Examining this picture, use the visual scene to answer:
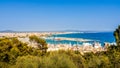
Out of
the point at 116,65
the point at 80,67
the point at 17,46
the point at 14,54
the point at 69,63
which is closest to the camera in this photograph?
the point at 69,63

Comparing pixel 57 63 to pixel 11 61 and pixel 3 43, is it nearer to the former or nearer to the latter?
pixel 11 61

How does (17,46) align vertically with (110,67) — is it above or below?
above

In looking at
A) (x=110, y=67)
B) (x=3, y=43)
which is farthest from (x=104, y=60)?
(x=3, y=43)

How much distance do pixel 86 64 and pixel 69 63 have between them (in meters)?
4.77

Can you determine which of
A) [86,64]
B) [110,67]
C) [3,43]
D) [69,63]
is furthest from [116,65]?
[3,43]

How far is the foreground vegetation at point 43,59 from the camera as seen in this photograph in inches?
534

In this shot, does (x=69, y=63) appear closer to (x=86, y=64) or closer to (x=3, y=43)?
(x=86, y=64)

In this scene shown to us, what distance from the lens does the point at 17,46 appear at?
71.4 ft

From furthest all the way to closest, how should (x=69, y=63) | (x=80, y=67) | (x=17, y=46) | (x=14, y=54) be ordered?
(x=17, y=46), (x=14, y=54), (x=80, y=67), (x=69, y=63)

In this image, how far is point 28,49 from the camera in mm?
22344

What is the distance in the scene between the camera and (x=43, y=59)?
14.0 m

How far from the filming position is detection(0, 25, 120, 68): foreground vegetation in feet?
44.5

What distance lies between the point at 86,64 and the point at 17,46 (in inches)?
272

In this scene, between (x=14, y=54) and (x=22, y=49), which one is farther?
(x=22, y=49)
